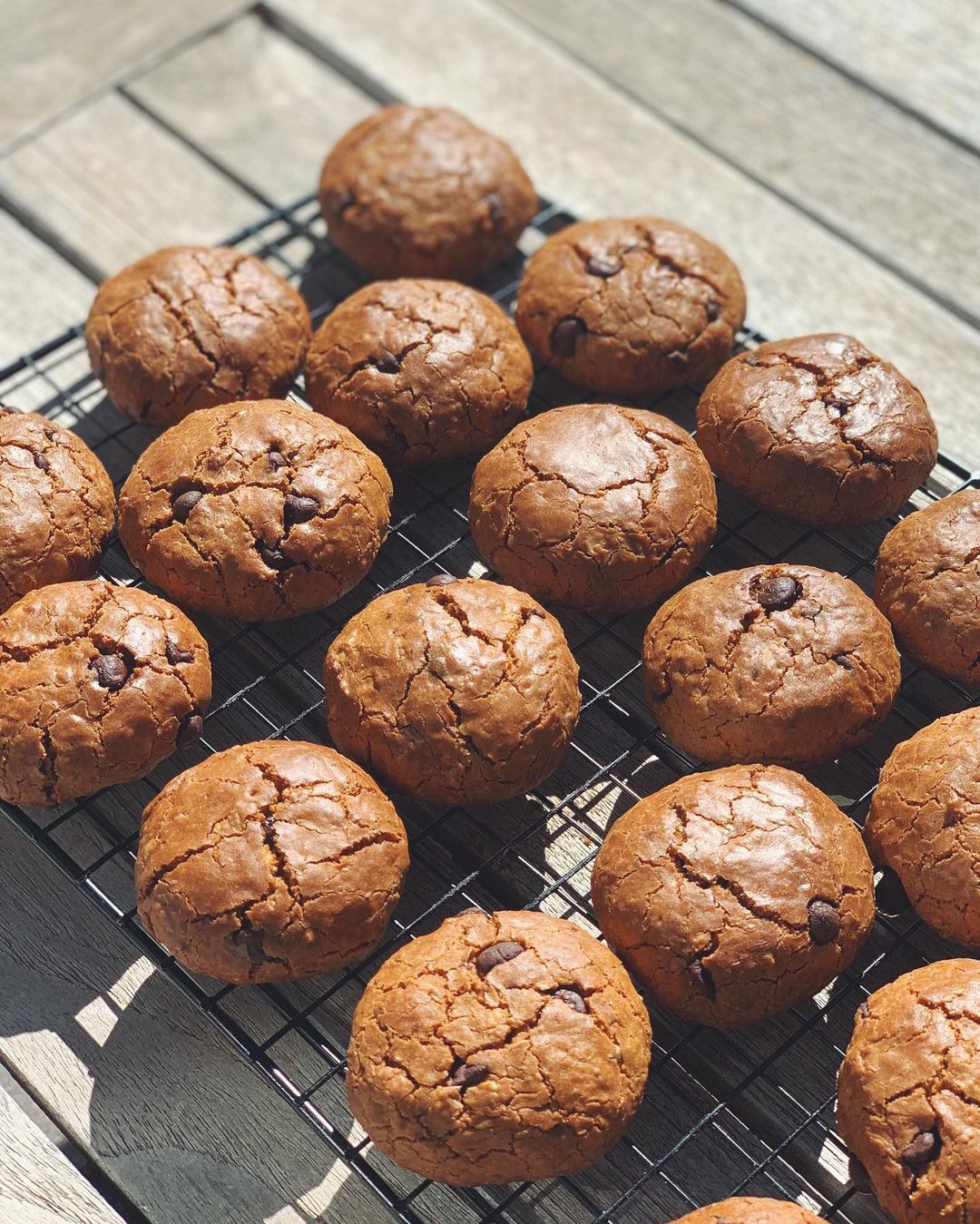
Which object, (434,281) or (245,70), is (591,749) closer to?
(434,281)

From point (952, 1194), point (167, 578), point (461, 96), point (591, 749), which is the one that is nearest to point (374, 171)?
point (461, 96)

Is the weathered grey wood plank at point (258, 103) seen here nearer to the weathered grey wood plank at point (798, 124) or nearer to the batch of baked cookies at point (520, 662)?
the weathered grey wood plank at point (798, 124)

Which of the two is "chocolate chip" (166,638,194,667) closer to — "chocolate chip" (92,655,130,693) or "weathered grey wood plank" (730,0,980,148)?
"chocolate chip" (92,655,130,693)

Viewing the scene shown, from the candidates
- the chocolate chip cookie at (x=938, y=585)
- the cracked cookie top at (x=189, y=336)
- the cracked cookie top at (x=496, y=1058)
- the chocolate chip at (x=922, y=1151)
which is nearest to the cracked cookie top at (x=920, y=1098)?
the chocolate chip at (x=922, y=1151)

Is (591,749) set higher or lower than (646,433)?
lower

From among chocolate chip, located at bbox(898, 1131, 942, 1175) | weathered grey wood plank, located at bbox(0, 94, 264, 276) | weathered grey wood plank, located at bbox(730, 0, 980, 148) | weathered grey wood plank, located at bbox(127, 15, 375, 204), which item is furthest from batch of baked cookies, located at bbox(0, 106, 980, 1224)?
weathered grey wood plank, located at bbox(730, 0, 980, 148)

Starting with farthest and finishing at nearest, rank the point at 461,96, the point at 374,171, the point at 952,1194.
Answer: the point at 461,96
the point at 374,171
the point at 952,1194

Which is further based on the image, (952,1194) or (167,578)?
(167,578)
